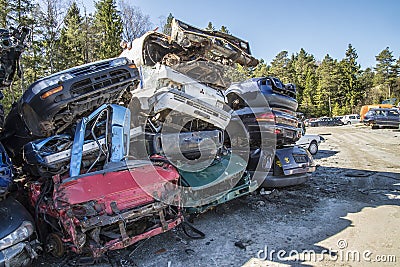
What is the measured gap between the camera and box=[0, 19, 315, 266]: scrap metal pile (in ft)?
9.29

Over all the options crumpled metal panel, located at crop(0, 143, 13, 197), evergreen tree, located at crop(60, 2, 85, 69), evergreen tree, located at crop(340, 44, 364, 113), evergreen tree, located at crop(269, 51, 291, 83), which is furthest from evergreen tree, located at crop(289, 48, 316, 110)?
crumpled metal panel, located at crop(0, 143, 13, 197)

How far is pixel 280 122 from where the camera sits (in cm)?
516

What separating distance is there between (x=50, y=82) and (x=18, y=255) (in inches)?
66.1

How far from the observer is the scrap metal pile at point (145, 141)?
111 inches

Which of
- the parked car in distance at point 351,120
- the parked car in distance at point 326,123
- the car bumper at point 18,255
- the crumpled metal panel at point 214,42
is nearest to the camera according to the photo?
the car bumper at point 18,255

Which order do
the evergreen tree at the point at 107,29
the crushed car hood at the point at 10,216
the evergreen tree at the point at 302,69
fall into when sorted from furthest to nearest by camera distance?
the evergreen tree at the point at 302,69, the evergreen tree at the point at 107,29, the crushed car hood at the point at 10,216

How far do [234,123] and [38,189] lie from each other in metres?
3.23

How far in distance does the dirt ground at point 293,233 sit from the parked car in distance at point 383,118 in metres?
18.3

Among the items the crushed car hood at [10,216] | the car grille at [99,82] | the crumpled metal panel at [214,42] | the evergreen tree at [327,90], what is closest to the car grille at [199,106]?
the car grille at [99,82]

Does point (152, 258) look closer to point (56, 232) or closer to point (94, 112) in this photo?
point (56, 232)

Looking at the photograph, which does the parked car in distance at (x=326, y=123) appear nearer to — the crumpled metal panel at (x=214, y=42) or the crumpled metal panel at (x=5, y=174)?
the crumpled metal panel at (x=214, y=42)

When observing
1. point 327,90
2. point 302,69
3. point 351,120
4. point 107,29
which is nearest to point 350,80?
point 327,90

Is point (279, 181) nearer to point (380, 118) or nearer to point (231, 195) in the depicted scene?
point (231, 195)

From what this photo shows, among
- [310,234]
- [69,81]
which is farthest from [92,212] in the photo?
[310,234]
